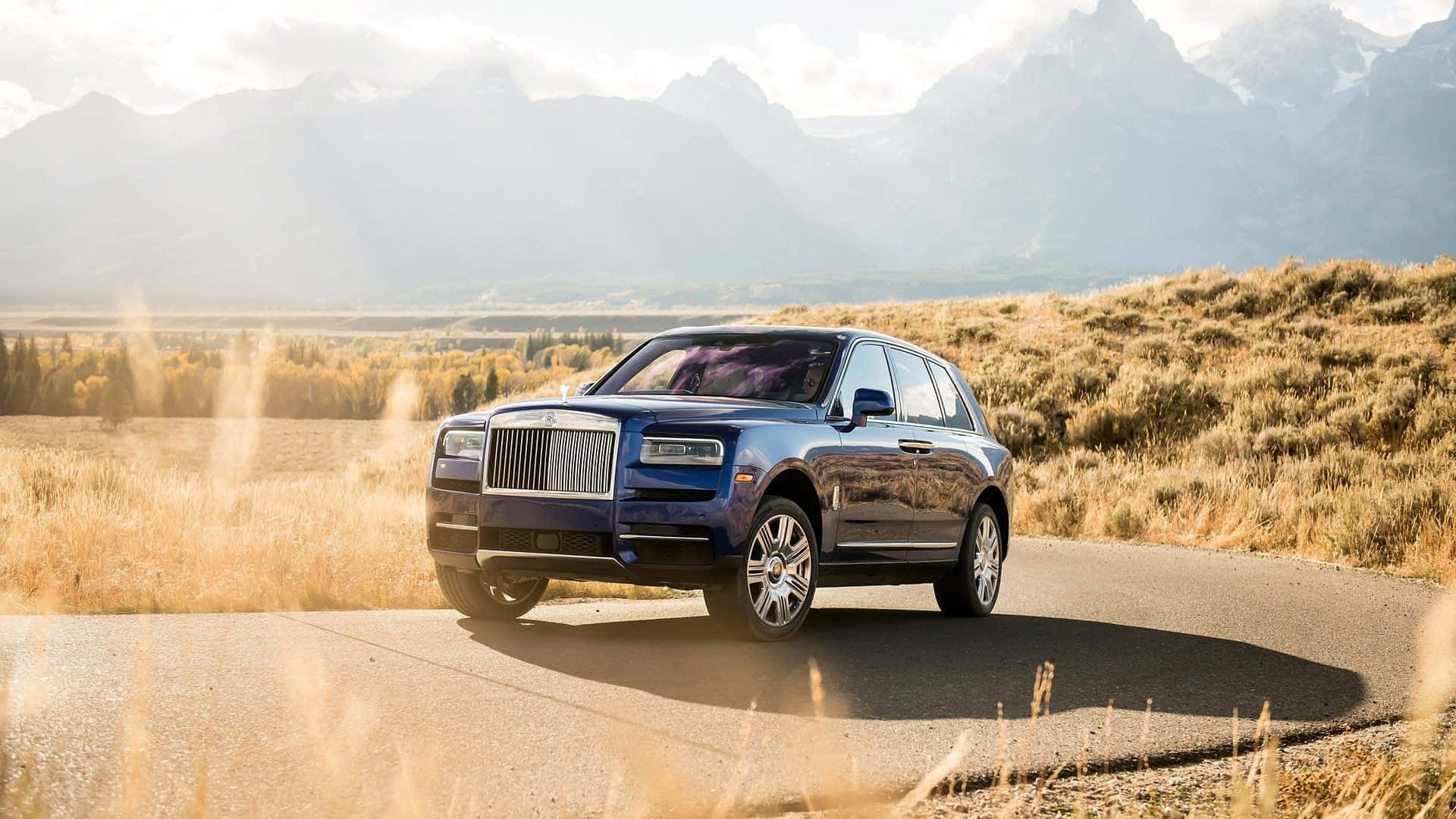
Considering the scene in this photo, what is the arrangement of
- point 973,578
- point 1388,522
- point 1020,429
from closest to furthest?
point 973,578, point 1388,522, point 1020,429

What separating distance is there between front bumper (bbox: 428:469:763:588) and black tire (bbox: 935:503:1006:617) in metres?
3.01

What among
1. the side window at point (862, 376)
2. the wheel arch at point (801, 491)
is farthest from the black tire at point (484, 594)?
the side window at point (862, 376)

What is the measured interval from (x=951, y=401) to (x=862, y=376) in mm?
1563

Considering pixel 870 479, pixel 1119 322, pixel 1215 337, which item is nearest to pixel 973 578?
pixel 870 479

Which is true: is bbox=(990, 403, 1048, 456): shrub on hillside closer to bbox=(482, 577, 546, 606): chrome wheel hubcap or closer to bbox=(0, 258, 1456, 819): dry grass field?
bbox=(0, 258, 1456, 819): dry grass field

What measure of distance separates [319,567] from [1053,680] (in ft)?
21.2

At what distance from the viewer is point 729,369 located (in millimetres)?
9711

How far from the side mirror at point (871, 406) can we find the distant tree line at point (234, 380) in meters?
73.7

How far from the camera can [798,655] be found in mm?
8273

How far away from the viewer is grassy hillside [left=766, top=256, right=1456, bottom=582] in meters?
17.7

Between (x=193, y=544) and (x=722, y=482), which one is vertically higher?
(x=722, y=482)

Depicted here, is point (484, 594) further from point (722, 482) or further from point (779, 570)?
point (722, 482)

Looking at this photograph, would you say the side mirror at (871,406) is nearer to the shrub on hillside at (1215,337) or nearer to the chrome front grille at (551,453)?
the chrome front grille at (551,453)

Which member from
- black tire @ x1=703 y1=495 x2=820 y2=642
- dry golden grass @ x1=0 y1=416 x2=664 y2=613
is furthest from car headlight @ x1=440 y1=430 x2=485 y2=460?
dry golden grass @ x1=0 y1=416 x2=664 y2=613
